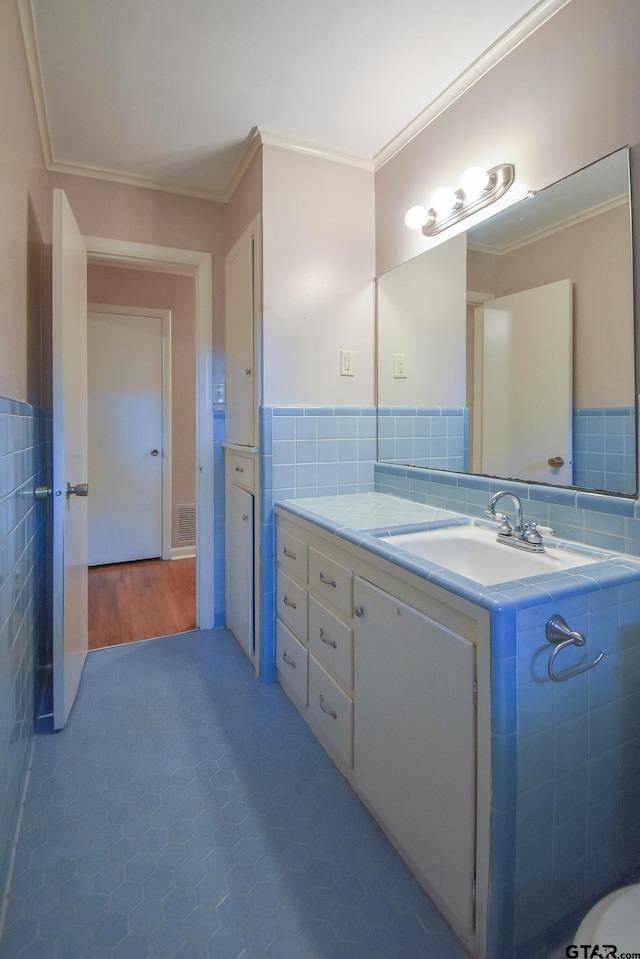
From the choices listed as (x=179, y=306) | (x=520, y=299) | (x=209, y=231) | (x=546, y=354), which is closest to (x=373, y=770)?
(x=546, y=354)

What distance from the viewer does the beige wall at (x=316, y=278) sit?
196cm

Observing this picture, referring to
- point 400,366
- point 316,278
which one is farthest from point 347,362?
point 316,278

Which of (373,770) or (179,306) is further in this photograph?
(179,306)

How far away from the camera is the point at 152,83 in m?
1.67

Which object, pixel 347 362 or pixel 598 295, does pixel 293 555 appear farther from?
pixel 598 295

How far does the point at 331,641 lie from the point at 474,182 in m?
1.57

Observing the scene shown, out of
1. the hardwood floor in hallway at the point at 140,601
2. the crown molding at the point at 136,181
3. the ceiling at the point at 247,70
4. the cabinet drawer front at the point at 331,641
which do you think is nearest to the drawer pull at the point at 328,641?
the cabinet drawer front at the point at 331,641

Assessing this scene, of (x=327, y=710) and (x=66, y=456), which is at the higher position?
(x=66, y=456)

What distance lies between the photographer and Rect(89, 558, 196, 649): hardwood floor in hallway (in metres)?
2.57

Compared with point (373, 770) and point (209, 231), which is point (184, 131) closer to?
point (209, 231)

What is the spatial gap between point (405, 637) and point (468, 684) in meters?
0.21

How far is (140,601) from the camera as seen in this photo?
118 inches

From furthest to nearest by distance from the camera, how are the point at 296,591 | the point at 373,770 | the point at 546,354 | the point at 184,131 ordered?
the point at 184,131, the point at 296,591, the point at 546,354, the point at 373,770

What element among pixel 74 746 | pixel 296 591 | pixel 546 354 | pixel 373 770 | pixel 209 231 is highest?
pixel 209 231
